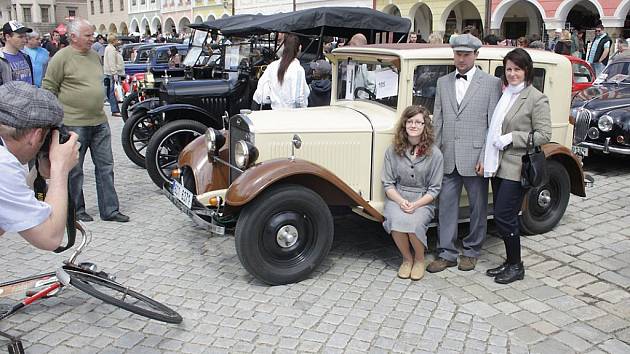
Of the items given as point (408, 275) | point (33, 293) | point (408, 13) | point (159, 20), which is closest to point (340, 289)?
point (408, 275)

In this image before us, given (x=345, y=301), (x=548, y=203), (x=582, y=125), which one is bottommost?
(x=345, y=301)

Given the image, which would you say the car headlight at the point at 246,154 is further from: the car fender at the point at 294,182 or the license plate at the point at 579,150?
the license plate at the point at 579,150

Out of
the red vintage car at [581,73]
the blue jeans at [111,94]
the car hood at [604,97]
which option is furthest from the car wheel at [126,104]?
the red vintage car at [581,73]

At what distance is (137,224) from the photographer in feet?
19.2

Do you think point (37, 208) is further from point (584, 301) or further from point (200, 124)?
point (200, 124)

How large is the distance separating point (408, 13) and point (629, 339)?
1008 inches

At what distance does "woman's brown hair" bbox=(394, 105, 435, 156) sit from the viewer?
14.5 feet

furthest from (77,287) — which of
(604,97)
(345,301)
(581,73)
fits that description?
(581,73)

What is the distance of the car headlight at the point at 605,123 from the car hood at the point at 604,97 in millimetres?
215

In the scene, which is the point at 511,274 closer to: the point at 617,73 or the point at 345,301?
the point at 345,301

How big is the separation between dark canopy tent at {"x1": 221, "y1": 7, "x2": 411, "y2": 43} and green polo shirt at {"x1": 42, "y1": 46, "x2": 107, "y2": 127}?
323 cm

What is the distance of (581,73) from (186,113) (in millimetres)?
7133

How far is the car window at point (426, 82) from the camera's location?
15.7 ft

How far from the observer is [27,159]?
2.48m
